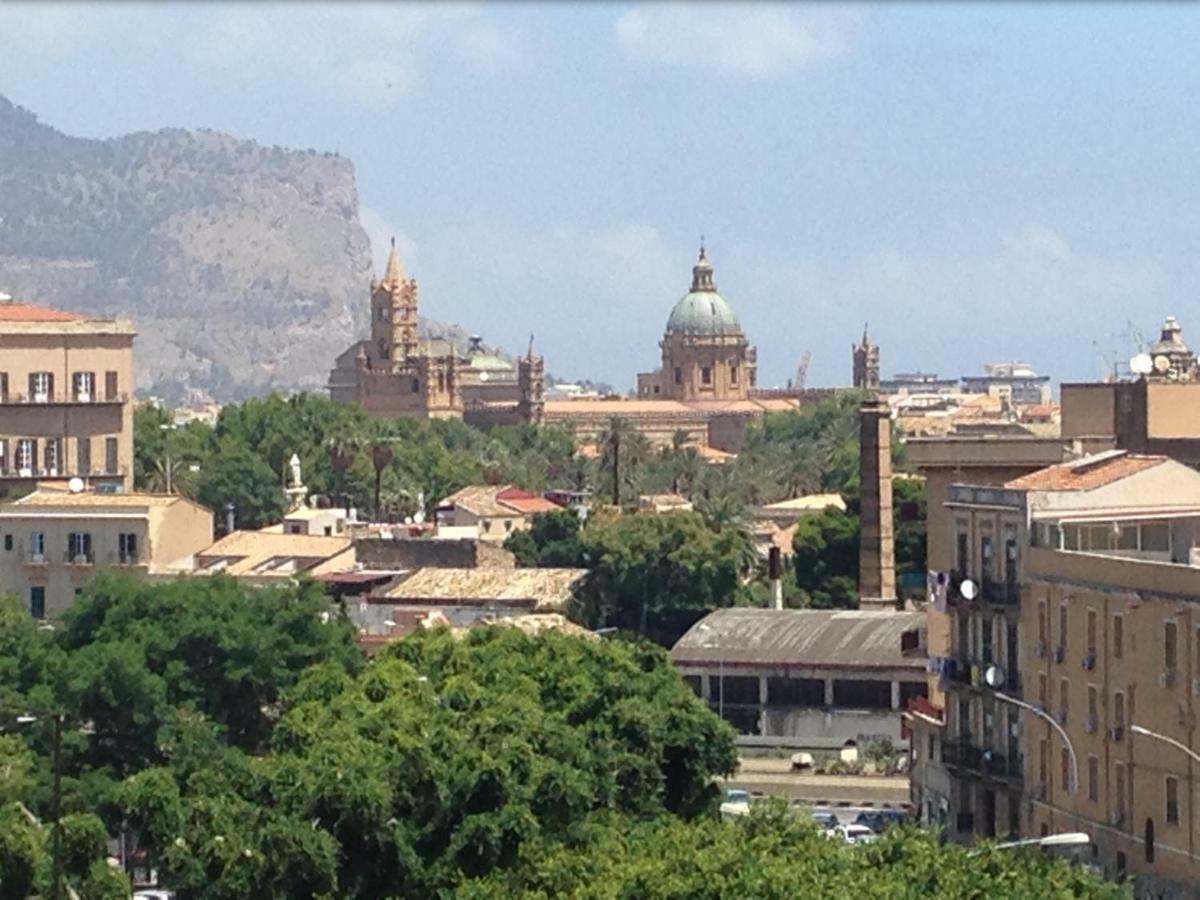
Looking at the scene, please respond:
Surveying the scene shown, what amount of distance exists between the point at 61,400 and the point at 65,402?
0.48ft

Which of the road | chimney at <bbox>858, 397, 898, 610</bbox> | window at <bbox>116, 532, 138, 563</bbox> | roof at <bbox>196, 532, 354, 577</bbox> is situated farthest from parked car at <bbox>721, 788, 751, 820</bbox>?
window at <bbox>116, 532, 138, 563</bbox>

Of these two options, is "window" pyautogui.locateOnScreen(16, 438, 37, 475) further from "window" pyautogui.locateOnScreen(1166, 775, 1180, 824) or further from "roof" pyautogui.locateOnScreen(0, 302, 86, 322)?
"window" pyautogui.locateOnScreen(1166, 775, 1180, 824)

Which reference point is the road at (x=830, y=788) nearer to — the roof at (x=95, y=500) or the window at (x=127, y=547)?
the window at (x=127, y=547)

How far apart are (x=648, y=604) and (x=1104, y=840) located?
203 ft

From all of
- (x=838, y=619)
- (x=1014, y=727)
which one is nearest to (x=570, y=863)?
(x=1014, y=727)

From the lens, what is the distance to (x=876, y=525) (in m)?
118

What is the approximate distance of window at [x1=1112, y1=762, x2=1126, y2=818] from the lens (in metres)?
63.7

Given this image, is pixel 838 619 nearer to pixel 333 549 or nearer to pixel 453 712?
pixel 333 549

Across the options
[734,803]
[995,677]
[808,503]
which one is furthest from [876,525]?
[808,503]

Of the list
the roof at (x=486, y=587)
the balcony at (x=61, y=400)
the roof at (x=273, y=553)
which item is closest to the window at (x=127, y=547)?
the roof at (x=273, y=553)

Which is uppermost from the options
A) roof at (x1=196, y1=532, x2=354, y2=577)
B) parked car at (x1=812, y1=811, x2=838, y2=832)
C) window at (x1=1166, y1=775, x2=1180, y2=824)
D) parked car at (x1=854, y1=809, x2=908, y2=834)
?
roof at (x1=196, y1=532, x2=354, y2=577)

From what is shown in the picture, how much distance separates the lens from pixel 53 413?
455 feet

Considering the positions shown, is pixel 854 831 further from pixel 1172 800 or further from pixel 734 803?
pixel 1172 800

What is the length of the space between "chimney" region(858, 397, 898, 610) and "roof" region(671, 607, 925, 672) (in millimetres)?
4625
